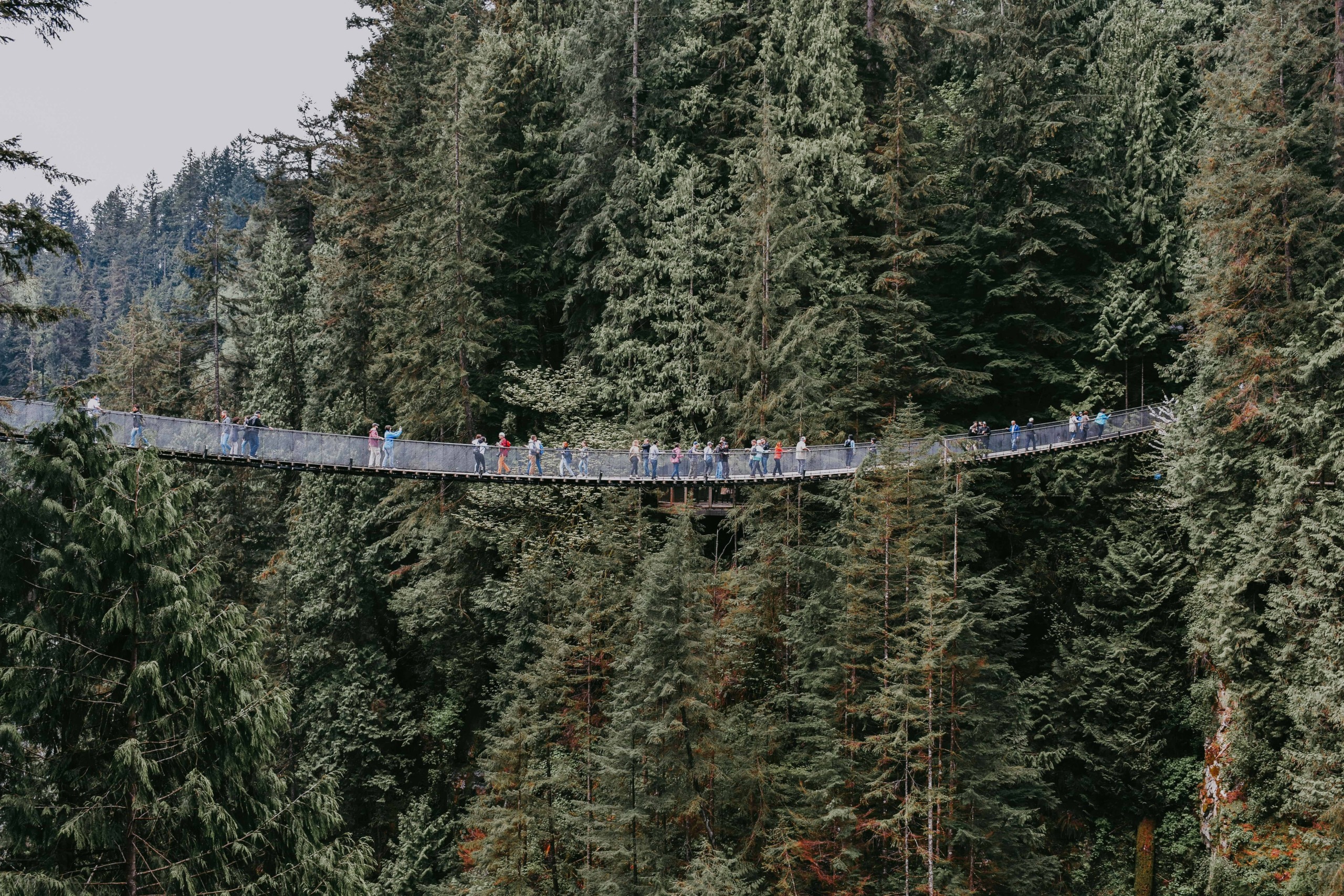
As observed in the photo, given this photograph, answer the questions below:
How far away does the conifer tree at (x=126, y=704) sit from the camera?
10680mm

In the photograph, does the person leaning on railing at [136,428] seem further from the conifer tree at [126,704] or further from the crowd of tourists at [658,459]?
the conifer tree at [126,704]

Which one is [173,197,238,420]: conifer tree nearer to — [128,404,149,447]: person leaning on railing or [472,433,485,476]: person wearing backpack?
[472,433,485,476]: person wearing backpack

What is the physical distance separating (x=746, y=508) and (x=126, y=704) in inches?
609

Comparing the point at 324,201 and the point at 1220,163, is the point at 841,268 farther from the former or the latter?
the point at 324,201

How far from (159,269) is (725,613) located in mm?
133517

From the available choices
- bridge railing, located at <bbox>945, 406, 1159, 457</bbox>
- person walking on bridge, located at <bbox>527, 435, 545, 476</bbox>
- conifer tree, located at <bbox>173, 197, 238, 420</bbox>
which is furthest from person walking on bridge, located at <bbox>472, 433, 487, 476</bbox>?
conifer tree, located at <bbox>173, 197, 238, 420</bbox>

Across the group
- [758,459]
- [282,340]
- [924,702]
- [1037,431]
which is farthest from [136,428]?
[1037,431]

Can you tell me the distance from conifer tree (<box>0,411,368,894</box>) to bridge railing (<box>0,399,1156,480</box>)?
921 cm

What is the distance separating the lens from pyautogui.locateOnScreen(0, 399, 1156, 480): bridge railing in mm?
21203

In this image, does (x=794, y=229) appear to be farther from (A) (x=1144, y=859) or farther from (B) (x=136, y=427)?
(A) (x=1144, y=859)

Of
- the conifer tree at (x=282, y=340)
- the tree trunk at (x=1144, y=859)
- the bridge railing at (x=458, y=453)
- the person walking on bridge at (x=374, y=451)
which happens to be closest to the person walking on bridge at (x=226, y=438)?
the bridge railing at (x=458, y=453)

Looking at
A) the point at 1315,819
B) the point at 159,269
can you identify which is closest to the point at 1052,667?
the point at 1315,819

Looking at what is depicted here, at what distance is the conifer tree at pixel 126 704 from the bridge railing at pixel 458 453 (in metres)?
9.21

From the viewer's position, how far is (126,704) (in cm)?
1115
